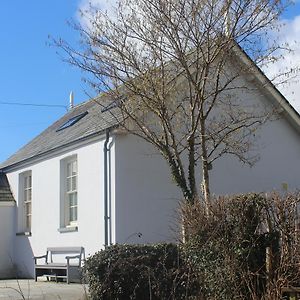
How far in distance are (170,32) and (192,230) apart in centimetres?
525

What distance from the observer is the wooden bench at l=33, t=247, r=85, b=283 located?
17.3 m

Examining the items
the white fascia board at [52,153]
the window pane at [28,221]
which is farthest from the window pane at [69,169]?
the window pane at [28,221]

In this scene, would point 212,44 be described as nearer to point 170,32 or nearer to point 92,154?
point 170,32

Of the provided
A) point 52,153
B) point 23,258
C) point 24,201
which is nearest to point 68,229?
point 52,153

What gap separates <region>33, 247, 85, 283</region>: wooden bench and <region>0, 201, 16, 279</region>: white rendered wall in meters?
2.58

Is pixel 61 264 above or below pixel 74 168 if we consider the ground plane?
below

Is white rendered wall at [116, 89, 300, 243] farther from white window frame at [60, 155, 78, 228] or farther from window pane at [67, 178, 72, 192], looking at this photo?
window pane at [67, 178, 72, 192]

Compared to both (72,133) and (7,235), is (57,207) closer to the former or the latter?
(72,133)

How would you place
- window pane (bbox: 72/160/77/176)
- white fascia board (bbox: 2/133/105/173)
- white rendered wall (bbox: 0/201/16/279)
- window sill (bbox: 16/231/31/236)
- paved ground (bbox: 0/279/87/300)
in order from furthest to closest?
white rendered wall (bbox: 0/201/16/279) → window sill (bbox: 16/231/31/236) → window pane (bbox: 72/160/77/176) → white fascia board (bbox: 2/133/105/173) → paved ground (bbox: 0/279/87/300)

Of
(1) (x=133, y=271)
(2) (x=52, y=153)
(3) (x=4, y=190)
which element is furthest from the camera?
(3) (x=4, y=190)

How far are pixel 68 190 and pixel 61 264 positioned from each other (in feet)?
8.35

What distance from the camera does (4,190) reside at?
22.9m

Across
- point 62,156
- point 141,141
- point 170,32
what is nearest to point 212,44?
point 170,32

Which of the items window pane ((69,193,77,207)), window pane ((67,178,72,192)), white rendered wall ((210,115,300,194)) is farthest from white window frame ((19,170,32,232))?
white rendered wall ((210,115,300,194))
